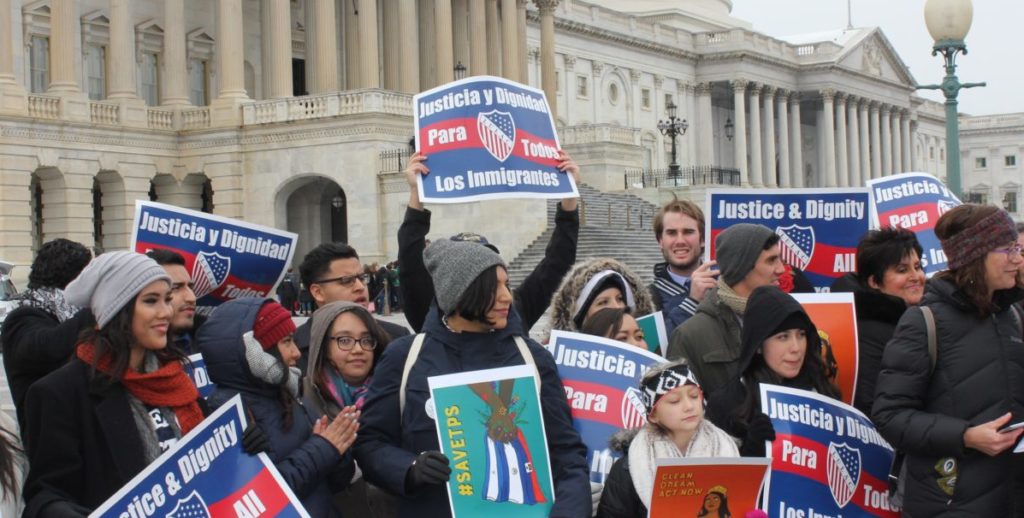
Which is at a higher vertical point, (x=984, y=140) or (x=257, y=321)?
(x=984, y=140)

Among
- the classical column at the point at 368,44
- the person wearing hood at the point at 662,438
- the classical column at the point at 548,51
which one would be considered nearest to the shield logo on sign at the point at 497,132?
the person wearing hood at the point at 662,438

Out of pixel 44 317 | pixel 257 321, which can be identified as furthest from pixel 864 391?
pixel 44 317

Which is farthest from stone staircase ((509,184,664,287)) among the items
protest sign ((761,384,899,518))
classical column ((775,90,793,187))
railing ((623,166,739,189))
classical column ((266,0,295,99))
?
classical column ((775,90,793,187))

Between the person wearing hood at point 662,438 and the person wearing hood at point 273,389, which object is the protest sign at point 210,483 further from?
the person wearing hood at point 662,438

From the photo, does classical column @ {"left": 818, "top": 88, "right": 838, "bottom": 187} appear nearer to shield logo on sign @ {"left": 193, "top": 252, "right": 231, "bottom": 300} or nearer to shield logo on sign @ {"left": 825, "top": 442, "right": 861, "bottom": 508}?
shield logo on sign @ {"left": 193, "top": 252, "right": 231, "bottom": 300}

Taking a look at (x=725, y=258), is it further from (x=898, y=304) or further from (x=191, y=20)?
(x=191, y=20)

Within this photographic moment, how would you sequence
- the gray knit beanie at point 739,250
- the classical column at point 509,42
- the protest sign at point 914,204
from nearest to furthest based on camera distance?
the gray knit beanie at point 739,250 < the protest sign at point 914,204 < the classical column at point 509,42

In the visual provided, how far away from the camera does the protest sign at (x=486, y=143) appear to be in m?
8.29

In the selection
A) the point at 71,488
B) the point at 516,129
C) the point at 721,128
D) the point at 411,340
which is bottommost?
the point at 71,488

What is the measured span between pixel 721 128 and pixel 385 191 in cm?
4541

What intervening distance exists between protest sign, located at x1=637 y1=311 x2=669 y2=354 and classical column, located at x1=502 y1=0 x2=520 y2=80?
1725 inches

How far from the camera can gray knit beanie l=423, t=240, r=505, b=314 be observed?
5957 millimetres

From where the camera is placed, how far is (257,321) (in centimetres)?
638

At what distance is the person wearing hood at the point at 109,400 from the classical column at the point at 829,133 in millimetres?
80489
